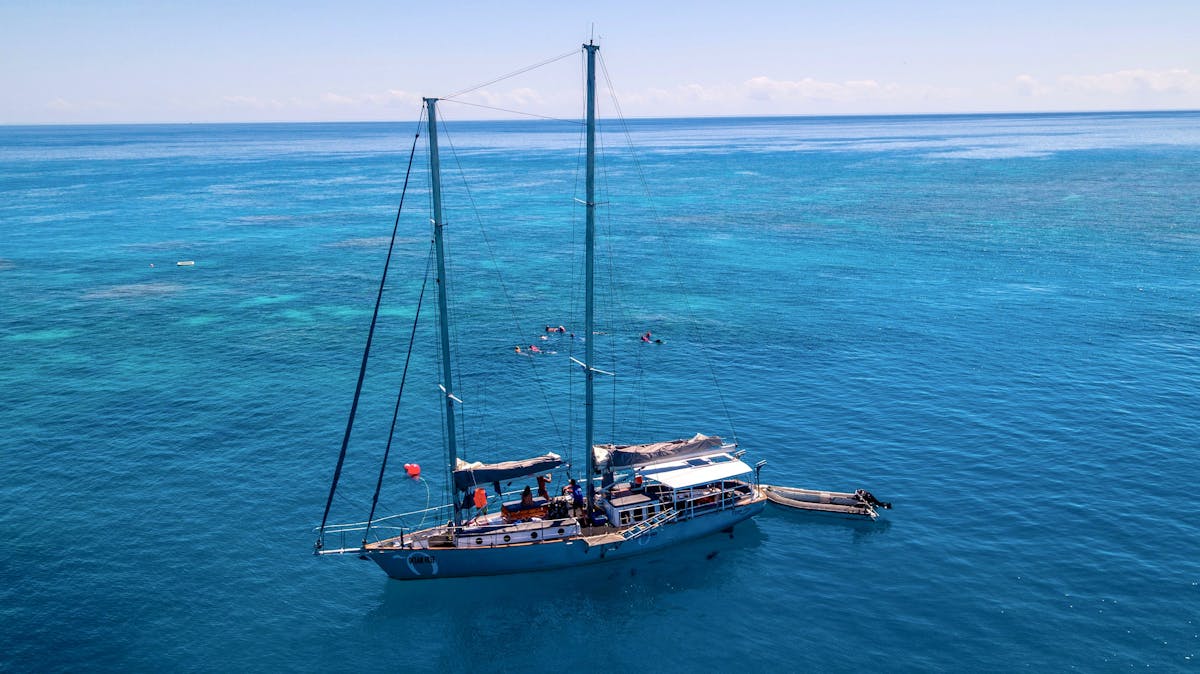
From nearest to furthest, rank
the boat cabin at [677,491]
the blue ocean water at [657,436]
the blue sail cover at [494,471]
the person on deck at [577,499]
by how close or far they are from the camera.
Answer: the blue ocean water at [657,436]
the blue sail cover at [494,471]
the boat cabin at [677,491]
the person on deck at [577,499]

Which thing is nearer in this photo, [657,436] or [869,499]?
[869,499]

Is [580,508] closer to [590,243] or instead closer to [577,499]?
[577,499]

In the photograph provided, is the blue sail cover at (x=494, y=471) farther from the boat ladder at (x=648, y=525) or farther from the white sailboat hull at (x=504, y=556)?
the boat ladder at (x=648, y=525)

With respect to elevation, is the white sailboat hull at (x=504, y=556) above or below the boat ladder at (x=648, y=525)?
below

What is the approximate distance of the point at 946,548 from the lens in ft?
177

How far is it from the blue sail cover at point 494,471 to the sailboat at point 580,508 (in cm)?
6

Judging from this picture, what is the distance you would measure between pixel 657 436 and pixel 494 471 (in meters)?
23.2

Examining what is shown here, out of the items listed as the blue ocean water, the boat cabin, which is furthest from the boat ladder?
the blue ocean water

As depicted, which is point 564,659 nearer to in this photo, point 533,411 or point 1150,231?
point 533,411

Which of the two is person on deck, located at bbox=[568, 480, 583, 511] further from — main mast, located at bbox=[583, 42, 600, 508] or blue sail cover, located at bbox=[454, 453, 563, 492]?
blue sail cover, located at bbox=[454, 453, 563, 492]

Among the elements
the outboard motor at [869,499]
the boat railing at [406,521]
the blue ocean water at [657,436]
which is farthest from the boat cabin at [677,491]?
the outboard motor at [869,499]

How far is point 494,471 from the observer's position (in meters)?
51.0

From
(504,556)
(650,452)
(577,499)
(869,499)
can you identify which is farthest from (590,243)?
(869,499)

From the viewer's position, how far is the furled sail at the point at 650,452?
5466cm
